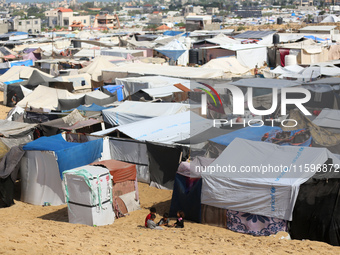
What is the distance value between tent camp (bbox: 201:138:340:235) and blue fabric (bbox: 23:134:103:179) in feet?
11.7

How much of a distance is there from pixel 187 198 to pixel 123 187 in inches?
57.1

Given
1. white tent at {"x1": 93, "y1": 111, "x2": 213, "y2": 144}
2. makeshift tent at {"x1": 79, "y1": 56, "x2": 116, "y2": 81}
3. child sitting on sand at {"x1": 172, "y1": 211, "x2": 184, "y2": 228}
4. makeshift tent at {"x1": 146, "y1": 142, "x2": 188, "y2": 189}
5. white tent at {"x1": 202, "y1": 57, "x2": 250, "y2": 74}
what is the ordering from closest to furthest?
child sitting on sand at {"x1": 172, "y1": 211, "x2": 184, "y2": 228}, makeshift tent at {"x1": 146, "y1": 142, "x2": 188, "y2": 189}, white tent at {"x1": 93, "y1": 111, "x2": 213, "y2": 144}, makeshift tent at {"x1": 79, "y1": 56, "x2": 116, "y2": 81}, white tent at {"x1": 202, "y1": 57, "x2": 250, "y2": 74}

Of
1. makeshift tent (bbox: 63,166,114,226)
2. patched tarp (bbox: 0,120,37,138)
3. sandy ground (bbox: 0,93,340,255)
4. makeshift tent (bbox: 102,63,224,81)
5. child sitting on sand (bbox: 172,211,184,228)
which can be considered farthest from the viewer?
makeshift tent (bbox: 102,63,224,81)

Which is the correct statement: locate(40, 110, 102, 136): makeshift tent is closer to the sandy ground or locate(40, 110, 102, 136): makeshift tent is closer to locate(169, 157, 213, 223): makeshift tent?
the sandy ground

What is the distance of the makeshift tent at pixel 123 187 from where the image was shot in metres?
9.60

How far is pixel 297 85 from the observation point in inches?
668

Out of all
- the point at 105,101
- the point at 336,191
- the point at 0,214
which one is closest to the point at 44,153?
the point at 0,214

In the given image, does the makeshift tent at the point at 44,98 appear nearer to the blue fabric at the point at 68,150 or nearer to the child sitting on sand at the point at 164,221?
the blue fabric at the point at 68,150

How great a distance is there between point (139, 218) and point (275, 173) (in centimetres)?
292

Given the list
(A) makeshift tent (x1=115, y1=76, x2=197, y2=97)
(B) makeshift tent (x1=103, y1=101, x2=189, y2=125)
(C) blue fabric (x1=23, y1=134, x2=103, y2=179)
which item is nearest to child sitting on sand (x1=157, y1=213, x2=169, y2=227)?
(C) blue fabric (x1=23, y1=134, x2=103, y2=179)

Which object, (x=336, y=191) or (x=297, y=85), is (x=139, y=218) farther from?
(x=297, y=85)

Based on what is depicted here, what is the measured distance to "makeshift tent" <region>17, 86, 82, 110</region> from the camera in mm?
19633

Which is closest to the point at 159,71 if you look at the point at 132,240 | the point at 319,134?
the point at 319,134

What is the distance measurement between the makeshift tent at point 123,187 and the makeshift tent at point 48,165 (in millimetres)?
1232
